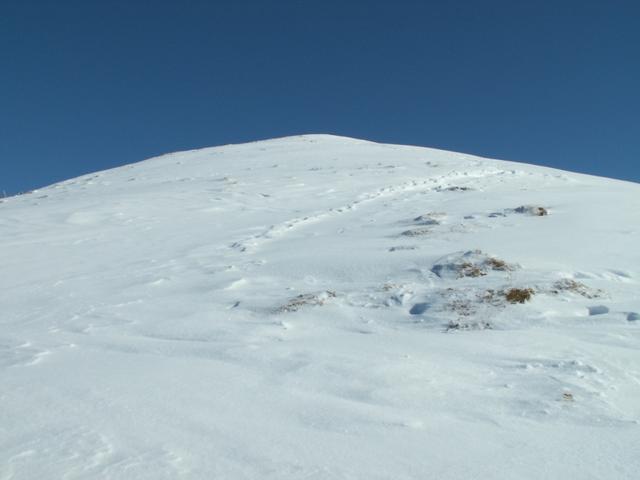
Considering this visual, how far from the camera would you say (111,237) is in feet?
38.7

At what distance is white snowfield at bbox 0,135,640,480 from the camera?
3.28 meters

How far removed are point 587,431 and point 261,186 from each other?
16.3 meters

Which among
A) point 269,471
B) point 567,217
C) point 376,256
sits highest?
point 567,217

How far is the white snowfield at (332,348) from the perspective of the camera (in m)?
3.28

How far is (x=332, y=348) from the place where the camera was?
5.14 metres

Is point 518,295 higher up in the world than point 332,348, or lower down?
higher up

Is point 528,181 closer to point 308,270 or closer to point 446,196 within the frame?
point 446,196

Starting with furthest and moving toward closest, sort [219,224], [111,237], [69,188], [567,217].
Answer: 1. [69,188]
2. [219,224]
3. [111,237]
4. [567,217]

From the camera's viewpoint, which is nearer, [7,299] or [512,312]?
[512,312]

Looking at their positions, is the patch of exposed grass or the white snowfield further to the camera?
the patch of exposed grass

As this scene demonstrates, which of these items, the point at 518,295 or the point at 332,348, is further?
the point at 518,295

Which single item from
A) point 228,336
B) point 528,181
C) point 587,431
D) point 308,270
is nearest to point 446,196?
point 528,181

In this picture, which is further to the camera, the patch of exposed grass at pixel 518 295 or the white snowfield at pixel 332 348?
the patch of exposed grass at pixel 518 295

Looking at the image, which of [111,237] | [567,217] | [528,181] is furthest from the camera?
[528,181]
